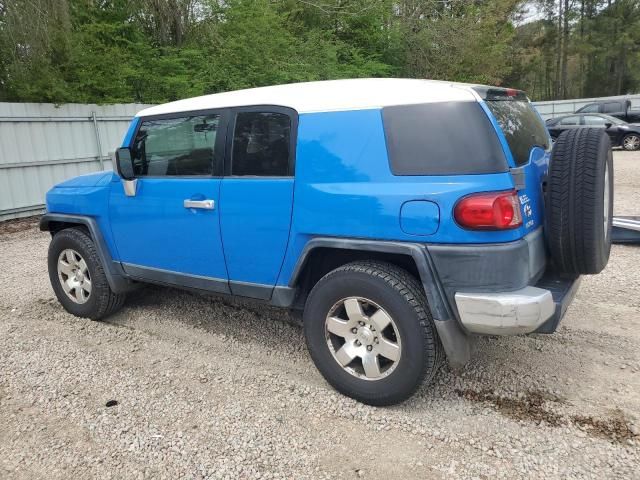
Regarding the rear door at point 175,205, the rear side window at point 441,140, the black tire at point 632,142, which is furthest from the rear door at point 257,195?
the black tire at point 632,142

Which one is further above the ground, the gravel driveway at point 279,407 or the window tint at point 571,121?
the window tint at point 571,121

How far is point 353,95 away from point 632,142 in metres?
18.2

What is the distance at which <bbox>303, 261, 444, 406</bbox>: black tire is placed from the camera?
2723 mm

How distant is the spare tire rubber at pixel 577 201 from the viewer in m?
2.68

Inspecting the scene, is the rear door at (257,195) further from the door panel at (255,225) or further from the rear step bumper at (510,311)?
the rear step bumper at (510,311)

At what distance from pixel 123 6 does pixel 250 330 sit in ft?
33.5

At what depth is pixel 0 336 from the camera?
4.23 metres

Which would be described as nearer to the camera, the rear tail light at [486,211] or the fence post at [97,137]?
the rear tail light at [486,211]

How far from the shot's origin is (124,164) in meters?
3.82

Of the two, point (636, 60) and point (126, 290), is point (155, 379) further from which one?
point (636, 60)

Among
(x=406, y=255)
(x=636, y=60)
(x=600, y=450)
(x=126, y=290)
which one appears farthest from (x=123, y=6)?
(x=636, y=60)

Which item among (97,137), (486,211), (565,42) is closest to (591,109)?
(97,137)

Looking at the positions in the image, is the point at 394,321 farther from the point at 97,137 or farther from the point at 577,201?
the point at 97,137

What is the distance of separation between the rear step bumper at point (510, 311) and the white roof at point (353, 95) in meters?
1.03
